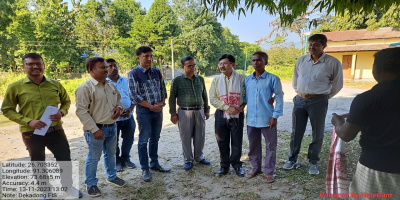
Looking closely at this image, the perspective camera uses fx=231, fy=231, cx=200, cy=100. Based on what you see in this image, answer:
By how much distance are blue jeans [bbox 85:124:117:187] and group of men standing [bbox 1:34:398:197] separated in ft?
0.04

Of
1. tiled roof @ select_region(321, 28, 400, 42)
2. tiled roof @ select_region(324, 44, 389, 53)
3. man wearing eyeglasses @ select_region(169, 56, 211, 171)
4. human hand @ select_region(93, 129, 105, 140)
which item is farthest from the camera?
tiled roof @ select_region(321, 28, 400, 42)

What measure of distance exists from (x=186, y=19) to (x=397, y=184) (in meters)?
36.7

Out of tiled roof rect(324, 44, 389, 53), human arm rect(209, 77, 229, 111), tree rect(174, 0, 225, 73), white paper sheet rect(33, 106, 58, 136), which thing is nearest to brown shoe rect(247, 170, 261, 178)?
human arm rect(209, 77, 229, 111)

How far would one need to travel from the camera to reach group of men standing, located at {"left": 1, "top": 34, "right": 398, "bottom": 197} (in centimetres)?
271

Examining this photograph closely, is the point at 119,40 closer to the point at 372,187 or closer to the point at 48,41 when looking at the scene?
the point at 48,41

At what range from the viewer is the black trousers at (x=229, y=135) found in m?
3.43

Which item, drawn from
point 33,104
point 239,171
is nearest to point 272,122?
point 239,171

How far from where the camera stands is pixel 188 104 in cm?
365

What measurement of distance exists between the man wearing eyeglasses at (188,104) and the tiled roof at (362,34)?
22.1 metres

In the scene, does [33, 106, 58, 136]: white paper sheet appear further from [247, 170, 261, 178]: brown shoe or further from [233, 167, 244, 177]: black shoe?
[247, 170, 261, 178]: brown shoe

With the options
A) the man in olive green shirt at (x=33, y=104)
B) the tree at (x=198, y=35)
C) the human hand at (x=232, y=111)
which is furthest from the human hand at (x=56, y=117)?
the tree at (x=198, y=35)

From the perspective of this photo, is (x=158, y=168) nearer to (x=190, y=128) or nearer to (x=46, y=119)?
(x=190, y=128)

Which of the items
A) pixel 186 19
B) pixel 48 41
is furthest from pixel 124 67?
pixel 186 19

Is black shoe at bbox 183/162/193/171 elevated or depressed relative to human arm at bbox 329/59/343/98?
depressed
